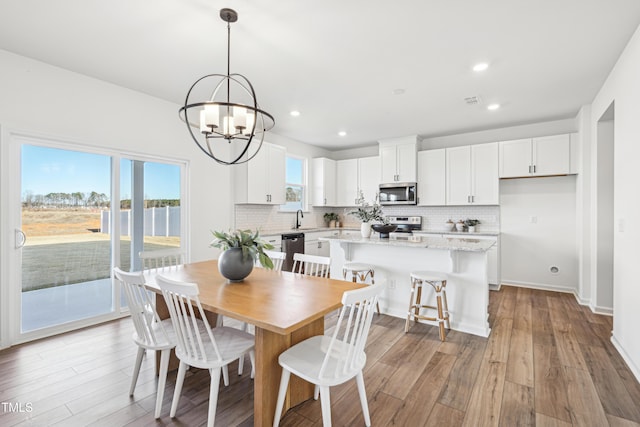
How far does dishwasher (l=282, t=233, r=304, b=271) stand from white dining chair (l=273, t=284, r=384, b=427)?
3281mm

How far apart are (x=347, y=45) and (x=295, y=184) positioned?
3.64m

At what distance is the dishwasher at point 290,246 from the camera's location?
5.06 metres

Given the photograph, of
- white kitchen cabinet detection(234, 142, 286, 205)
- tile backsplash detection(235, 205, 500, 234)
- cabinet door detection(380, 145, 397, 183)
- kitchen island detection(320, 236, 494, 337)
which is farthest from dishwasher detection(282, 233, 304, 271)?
cabinet door detection(380, 145, 397, 183)

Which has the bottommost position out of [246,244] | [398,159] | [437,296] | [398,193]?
[437,296]

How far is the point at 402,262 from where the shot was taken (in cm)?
364

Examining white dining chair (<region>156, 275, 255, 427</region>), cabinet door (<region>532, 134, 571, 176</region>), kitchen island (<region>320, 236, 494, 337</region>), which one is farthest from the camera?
cabinet door (<region>532, 134, 571, 176</region>)

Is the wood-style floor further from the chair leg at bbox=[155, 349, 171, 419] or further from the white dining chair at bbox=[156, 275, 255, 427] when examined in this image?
the white dining chair at bbox=[156, 275, 255, 427]

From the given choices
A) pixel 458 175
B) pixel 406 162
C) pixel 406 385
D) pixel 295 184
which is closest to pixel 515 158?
pixel 458 175

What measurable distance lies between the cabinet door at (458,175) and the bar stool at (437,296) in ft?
8.07

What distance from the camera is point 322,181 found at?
Result: 633 cm

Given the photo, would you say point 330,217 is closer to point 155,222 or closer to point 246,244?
point 155,222

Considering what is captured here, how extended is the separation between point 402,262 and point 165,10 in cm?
328

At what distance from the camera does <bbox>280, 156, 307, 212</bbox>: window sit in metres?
5.95

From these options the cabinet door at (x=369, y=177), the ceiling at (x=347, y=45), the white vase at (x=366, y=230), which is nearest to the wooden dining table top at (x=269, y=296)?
the white vase at (x=366, y=230)
